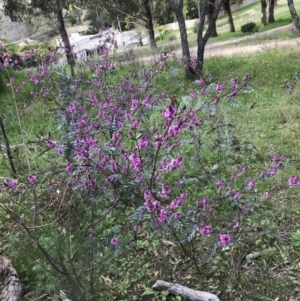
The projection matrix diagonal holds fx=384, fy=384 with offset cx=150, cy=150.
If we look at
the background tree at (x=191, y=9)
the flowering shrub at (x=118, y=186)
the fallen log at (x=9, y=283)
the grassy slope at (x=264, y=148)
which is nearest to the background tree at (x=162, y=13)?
the background tree at (x=191, y=9)

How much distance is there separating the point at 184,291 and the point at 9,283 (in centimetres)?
115

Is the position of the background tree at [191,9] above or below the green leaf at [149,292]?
above

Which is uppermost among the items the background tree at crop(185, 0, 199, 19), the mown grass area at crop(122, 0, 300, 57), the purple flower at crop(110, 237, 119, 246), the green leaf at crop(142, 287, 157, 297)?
the background tree at crop(185, 0, 199, 19)

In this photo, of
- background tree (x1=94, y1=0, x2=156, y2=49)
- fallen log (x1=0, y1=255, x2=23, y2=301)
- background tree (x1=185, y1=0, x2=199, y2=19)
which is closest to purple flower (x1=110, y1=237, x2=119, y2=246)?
fallen log (x1=0, y1=255, x2=23, y2=301)

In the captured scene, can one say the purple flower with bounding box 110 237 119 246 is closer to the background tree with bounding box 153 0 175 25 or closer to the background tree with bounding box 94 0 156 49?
the background tree with bounding box 94 0 156 49

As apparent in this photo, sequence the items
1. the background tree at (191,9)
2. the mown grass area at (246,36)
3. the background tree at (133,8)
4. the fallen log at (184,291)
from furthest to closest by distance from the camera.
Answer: the background tree at (191,9) < the background tree at (133,8) < the mown grass area at (246,36) < the fallen log at (184,291)

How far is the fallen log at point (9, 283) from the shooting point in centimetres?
243

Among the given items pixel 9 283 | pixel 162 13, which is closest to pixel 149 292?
pixel 9 283

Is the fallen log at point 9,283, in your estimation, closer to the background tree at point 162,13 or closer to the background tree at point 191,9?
the background tree at point 162,13

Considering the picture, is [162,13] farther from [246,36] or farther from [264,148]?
A: [264,148]

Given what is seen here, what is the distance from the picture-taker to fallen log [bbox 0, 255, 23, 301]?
2.43m

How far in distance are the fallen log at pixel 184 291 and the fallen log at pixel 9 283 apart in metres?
0.89

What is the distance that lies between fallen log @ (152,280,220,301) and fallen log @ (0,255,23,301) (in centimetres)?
89

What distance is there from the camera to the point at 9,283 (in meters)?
2.53
